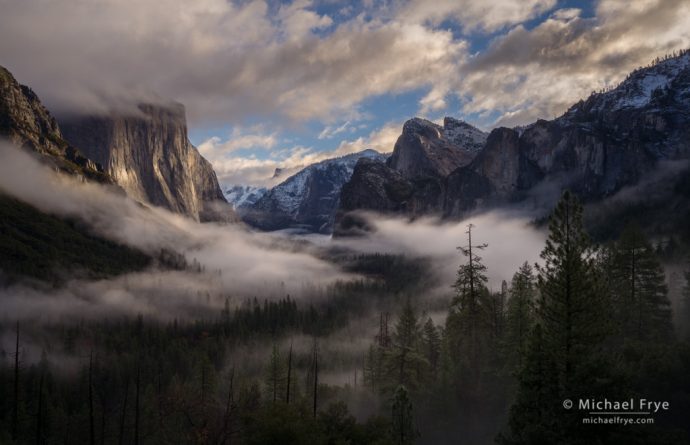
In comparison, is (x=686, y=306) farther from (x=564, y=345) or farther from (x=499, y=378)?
(x=564, y=345)

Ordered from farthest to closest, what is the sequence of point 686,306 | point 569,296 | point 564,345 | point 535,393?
point 686,306 → point 569,296 → point 564,345 → point 535,393

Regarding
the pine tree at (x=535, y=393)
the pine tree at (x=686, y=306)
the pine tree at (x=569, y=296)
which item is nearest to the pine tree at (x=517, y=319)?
the pine tree at (x=569, y=296)

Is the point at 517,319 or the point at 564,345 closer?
the point at 564,345

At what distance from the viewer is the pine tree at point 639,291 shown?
49562mm

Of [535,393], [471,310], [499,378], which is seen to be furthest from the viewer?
[499,378]

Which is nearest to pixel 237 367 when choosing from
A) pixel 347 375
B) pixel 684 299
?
pixel 347 375

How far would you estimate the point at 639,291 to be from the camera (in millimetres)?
50344

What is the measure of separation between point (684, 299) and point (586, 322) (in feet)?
141

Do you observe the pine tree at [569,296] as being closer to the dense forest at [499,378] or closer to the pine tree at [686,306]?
the dense forest at [499,378]

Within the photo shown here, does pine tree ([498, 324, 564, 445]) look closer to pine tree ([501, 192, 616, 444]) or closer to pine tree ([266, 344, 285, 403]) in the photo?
pine tree ([501, 192, 616, 444])

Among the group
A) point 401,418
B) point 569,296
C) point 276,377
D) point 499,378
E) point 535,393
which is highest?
point 569,296

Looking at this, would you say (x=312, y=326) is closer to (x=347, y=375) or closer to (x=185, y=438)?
(x=347, y=375)

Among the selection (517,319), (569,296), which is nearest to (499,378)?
(517,319)

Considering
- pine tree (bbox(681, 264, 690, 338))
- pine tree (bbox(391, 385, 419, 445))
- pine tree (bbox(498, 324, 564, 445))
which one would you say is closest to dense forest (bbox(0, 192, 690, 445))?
pine tree (bbox(498, 324, 564, 445))
